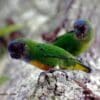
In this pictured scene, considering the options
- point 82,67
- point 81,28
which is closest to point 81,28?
point 81,28

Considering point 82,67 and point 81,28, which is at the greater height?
point 81,28

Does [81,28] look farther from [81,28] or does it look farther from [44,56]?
[44,56]

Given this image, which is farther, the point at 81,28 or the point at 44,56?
the point at 81,28

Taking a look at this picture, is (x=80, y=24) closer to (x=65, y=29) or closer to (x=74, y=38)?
(x=74, y=38)

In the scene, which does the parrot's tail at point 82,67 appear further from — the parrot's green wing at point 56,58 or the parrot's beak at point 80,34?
Answer: the parrot's beak at point 80,34

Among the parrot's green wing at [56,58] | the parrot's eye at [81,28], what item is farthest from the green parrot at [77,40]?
the parrot's green wing at [56,58]

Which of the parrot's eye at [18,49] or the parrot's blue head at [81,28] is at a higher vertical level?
the parrot's blue head at [81,28]

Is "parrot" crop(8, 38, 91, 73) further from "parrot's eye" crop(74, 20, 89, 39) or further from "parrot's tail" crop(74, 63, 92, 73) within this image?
"parrot's eye" crop(74, 20, 89, 39)

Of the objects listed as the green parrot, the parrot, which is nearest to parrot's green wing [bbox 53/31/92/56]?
the green parrot
